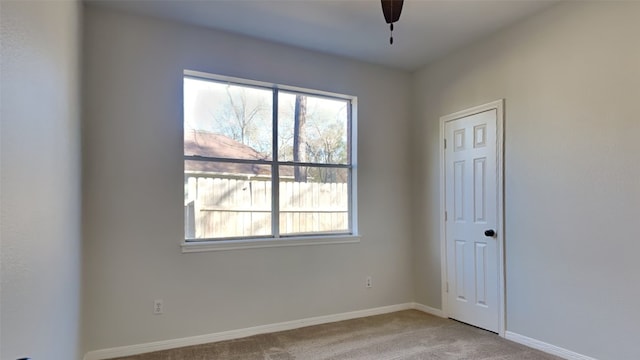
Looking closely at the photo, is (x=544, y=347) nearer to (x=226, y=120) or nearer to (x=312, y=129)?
(x=312, y=129)

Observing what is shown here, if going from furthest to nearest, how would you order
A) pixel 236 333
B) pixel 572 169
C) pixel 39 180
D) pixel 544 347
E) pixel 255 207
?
pixel 255 207
pixel 236 333
pixel 544 347
pixel 572 169
pixel 39 180

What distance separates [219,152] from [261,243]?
0.98 m

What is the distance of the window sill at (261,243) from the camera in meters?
3.22

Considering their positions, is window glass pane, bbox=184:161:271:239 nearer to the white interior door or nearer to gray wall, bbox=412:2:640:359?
the white interior door

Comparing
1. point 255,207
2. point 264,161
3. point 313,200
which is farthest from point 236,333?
point 264,161

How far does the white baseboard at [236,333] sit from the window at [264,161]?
864mm

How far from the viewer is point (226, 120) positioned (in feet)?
11.5

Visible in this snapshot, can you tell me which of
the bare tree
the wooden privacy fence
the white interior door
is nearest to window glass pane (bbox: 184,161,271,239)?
the wooden privacy fence

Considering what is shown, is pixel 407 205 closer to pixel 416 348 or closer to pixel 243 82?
pixel 416 348

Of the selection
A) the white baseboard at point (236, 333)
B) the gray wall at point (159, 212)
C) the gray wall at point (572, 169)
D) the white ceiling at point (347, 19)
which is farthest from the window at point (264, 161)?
the gray wall at point (572, 169)

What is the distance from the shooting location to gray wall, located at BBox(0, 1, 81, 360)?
4.02ft

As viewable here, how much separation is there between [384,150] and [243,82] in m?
1.81

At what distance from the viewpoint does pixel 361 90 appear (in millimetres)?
4156

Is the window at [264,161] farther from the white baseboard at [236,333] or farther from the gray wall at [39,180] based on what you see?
the gray wall at [39,180]
